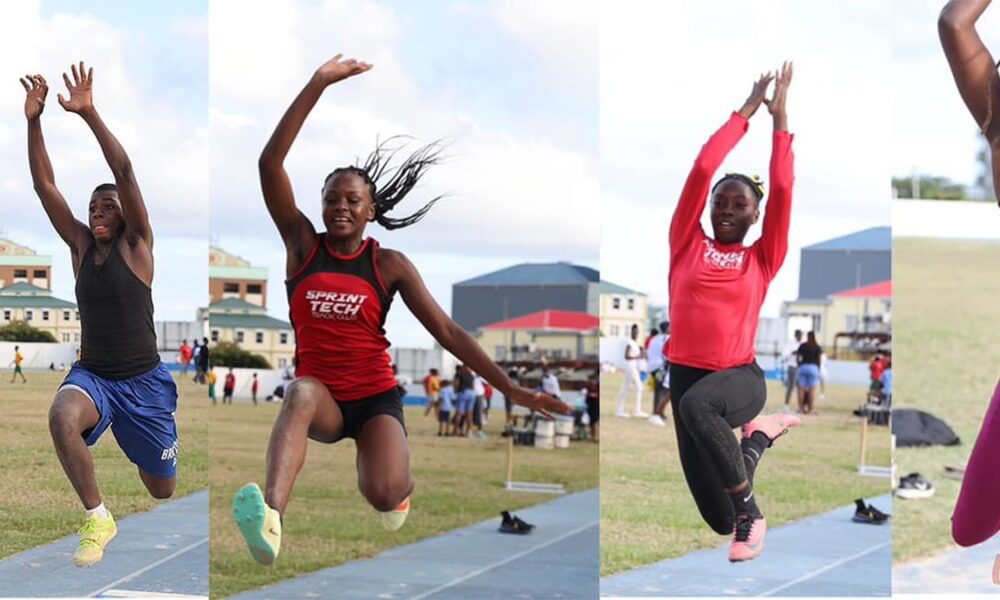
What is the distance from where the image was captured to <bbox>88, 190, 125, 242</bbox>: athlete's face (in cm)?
766

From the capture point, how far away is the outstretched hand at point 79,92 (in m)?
7.70

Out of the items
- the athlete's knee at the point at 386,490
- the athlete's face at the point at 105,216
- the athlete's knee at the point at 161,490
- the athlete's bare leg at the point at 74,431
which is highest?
the athlete's face at the point at 105,216

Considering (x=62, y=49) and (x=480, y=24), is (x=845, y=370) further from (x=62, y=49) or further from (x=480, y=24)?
(x=62, y=49)

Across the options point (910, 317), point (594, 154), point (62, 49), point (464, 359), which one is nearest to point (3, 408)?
point (62, 49)

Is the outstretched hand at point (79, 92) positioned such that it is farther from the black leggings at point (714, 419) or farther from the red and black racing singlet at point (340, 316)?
the black leggings at point (714, 419)

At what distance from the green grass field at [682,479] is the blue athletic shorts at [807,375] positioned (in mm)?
262

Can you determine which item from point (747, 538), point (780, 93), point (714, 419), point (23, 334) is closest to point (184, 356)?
point (23, 334)

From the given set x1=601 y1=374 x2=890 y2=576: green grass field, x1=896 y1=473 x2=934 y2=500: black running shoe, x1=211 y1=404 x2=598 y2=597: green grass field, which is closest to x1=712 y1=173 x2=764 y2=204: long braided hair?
x1=601 y1=374 x2=890 y2=576: green grass field

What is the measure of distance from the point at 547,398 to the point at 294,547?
428 cm

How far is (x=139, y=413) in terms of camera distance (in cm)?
780

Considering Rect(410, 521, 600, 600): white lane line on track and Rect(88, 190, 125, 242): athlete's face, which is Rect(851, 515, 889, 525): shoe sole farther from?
Rect(88, 190, 125, 242): athlete's face

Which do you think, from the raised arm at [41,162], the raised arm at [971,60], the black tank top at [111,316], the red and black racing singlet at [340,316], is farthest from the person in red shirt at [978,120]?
the raised arm at [41,162]

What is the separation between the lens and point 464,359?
24.3 feet

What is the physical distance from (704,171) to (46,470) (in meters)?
3.82
